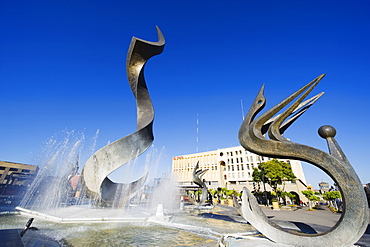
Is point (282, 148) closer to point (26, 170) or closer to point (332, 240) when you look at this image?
point (332, 240)

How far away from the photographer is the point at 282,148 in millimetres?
4527

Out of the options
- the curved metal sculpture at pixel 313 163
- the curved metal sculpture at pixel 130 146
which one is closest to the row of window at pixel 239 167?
the curved metal sculpture at pixel 130 146

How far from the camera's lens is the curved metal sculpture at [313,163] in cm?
356

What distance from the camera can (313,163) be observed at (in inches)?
166

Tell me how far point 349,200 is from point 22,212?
12.6 metres

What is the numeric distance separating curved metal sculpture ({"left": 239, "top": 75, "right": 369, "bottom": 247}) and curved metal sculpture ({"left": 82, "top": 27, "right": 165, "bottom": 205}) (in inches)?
264

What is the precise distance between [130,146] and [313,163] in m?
8.35

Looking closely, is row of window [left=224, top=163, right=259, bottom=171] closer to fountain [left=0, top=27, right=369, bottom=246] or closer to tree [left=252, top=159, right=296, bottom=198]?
tree [left=252, top=159, right=296, bottom=198]

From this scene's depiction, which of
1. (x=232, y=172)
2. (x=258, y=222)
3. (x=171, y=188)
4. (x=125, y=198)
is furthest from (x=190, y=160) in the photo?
(x=258, y=222)


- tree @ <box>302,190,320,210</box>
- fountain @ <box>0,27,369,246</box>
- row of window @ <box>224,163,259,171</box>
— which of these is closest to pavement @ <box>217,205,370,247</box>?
fountain @ <box>0,27,369,246</box>

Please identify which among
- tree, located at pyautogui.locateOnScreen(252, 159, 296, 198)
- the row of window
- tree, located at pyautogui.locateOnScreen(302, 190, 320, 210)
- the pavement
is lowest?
the pavement

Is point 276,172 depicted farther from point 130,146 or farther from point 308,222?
point 130,146

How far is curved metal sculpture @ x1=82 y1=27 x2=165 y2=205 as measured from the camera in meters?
9.62

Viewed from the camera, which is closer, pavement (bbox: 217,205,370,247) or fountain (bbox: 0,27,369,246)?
fountain (bbox: 0,27,369,246)
